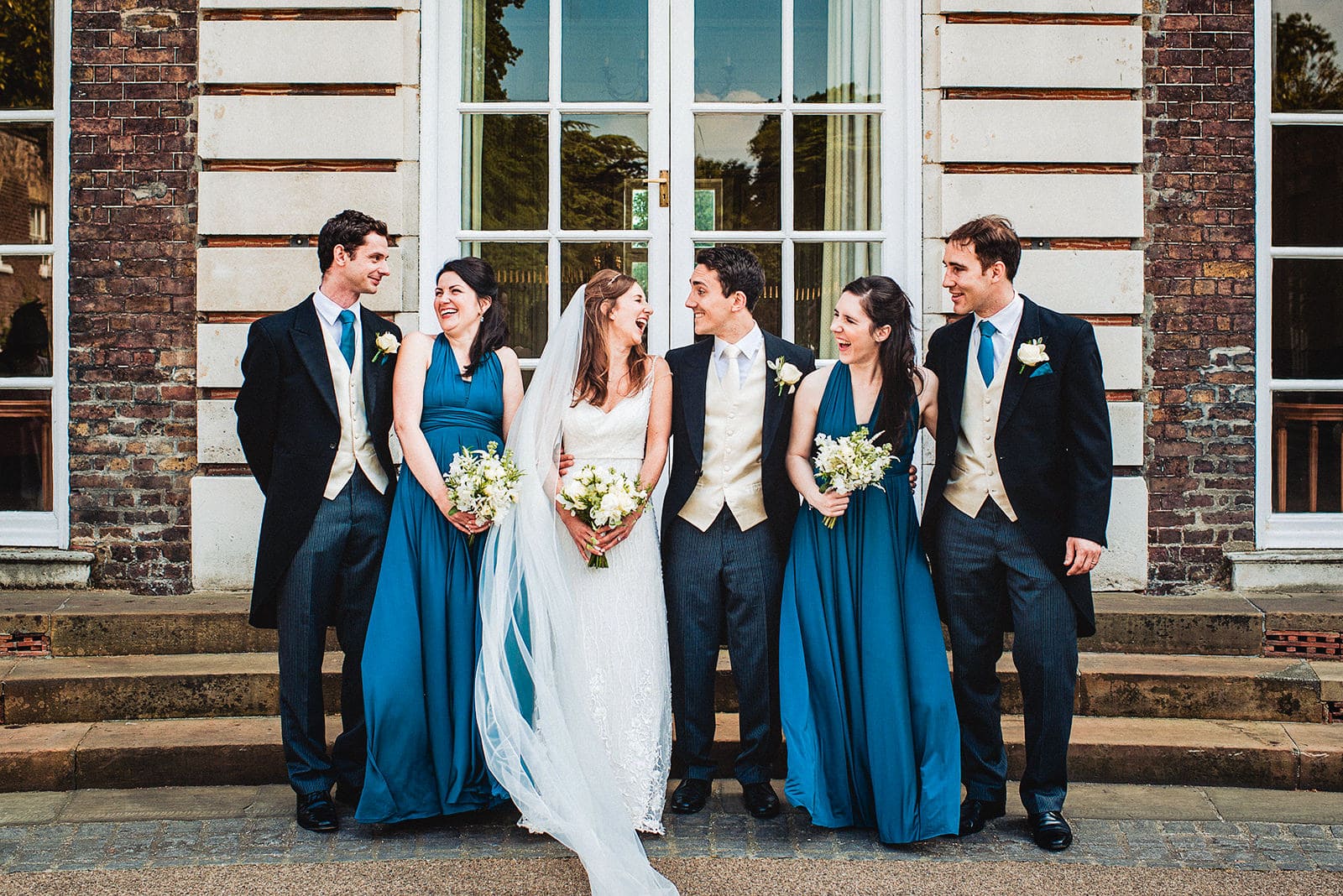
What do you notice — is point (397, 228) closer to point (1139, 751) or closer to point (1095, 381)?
point (1095, 381)

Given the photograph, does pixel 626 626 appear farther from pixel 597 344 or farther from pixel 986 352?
pixel 986 352

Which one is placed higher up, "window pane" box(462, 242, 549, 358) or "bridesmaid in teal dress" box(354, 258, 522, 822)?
"window pane" box(462, 242, 549, 358)

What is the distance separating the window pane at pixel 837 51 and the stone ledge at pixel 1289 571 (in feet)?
9.56

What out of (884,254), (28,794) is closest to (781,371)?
(884,254)

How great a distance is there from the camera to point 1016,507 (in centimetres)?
369

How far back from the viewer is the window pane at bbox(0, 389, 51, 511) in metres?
5.54

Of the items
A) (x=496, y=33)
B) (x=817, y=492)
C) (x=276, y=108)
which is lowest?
(x=817, y=492)

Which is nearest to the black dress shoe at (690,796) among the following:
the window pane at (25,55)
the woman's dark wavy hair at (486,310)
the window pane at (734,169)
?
the woman's dark wavy hair at (486,310)

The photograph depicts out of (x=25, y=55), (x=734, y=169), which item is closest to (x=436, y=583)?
(x=734, y=169)

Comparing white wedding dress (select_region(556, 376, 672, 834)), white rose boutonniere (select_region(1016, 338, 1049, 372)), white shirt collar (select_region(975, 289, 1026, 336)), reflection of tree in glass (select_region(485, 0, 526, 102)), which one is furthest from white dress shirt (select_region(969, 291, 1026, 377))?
reflection of tree in glass (select_region(485, 0, 526, 102))

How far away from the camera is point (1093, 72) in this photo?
526cm

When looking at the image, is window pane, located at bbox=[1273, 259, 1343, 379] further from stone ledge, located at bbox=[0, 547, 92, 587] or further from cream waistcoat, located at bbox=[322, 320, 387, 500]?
stone ledge, located at bbox=[0, 547, 92, 587]

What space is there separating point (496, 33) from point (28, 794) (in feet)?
13.1

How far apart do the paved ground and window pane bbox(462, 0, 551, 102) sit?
3481 millimetres
